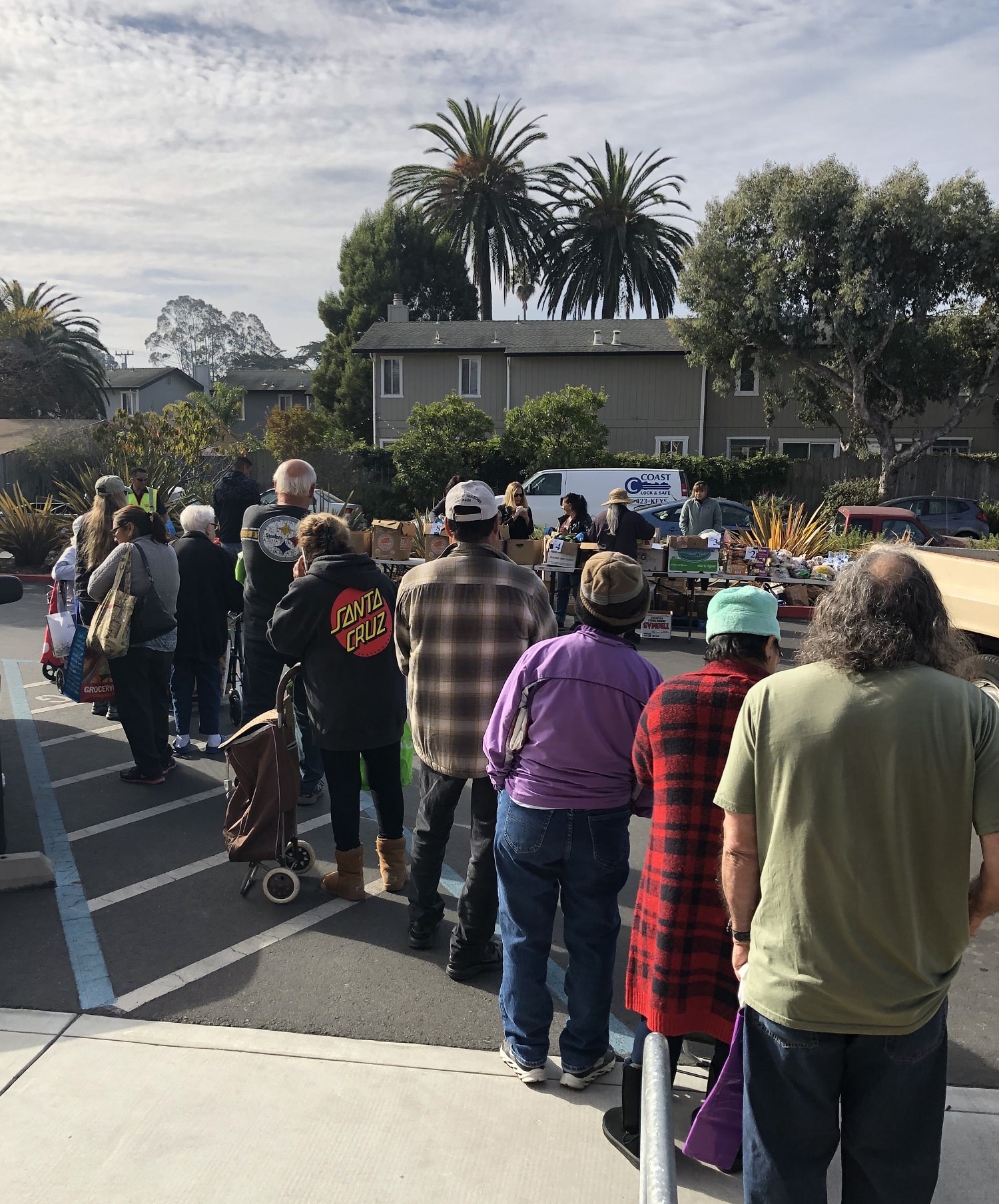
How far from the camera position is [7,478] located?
2217cm

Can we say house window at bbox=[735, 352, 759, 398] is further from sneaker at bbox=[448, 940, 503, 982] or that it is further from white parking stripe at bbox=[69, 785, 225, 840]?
sneaker at bbox=[448, 940, 503, 982]

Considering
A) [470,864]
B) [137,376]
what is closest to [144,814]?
[470,864]

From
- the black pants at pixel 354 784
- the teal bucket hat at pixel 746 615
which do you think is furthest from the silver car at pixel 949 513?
the teal bucket hat at pixel 746 615

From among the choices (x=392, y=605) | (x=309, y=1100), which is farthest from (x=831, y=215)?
(x=309, y=1100)

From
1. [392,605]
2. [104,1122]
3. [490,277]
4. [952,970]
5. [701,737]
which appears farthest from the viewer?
[490,277]

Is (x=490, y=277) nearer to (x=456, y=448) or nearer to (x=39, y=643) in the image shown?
(x=456, y=448)

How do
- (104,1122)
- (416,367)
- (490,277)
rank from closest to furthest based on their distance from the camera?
1. (104,1122)
2. (416,367)
3. (490,277)

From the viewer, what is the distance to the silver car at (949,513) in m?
23.3

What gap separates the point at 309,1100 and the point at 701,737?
72.3 inches

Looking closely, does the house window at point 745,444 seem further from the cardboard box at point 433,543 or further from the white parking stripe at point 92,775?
the white parking stripe at point 92,775

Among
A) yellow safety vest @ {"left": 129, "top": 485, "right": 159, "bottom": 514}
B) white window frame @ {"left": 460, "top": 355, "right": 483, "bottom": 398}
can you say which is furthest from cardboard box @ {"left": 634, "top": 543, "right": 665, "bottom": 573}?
white window frame @ {"left": 460, "top": 355, "right": 483, "bottom": 398}

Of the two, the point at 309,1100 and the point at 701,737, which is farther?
the point at 309,1100

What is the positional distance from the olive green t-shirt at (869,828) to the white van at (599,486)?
19.6m

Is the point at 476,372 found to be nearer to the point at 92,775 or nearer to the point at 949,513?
the point at 949,513
